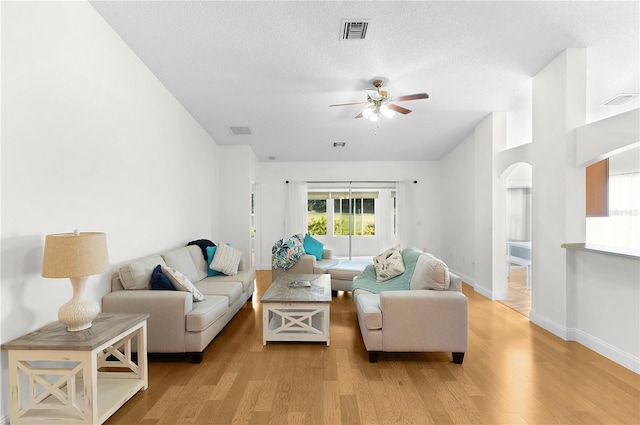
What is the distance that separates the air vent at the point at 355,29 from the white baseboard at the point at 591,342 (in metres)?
3.56

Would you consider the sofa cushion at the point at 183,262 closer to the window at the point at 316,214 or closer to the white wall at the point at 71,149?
the white wall at the point at 71,149

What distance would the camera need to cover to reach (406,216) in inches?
292

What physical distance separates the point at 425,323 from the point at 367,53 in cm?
271

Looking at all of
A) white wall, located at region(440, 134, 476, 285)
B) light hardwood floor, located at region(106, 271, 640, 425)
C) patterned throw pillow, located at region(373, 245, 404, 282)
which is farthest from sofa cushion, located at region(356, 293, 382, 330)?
white wall, located at region(440, 134, 476, 285)

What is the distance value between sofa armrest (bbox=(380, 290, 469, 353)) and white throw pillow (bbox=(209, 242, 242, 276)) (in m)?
2.46

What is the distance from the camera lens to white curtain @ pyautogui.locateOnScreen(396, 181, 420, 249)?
7.42m

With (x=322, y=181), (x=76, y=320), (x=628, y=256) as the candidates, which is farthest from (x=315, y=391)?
(x=322, y=181)

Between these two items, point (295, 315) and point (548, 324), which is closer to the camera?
point (295, 315)

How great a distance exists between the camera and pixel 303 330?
128 inches

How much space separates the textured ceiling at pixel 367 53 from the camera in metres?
2.78

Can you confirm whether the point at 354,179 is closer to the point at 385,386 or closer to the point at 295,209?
the point at 295,209

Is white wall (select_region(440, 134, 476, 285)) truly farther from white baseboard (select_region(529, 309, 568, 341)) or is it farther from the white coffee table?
the white coffee table

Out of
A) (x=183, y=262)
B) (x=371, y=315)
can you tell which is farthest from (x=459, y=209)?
(x=183, y=262)

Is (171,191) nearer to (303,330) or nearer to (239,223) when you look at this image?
(239,223)
